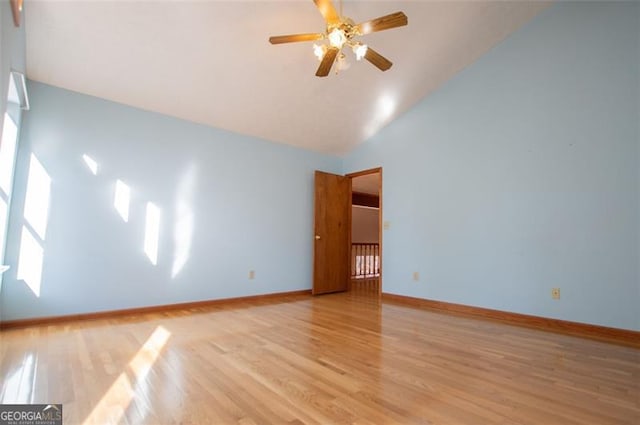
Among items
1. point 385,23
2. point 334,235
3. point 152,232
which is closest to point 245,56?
point 385,23

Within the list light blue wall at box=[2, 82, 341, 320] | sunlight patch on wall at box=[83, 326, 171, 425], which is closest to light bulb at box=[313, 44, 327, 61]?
light blue wall at box=[2, 82, 341, 320]

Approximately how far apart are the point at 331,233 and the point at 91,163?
135 inches

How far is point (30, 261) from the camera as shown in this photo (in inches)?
117

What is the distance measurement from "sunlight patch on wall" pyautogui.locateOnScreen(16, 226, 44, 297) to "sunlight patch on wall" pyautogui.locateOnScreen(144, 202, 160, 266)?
36.4 inches

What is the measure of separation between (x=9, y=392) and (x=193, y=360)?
947 mm

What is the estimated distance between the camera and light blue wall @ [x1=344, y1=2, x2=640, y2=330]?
2.94 meters

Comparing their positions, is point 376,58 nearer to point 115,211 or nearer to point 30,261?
point 115,211

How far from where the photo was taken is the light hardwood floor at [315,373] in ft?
5.15

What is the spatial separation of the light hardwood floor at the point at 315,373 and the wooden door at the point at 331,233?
6.25 ft

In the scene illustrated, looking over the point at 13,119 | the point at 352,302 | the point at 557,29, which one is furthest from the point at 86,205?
the point at 557,29

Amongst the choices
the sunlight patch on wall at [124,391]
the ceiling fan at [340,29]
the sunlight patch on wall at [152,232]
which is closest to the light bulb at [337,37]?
the ceiling fan at [340,29]

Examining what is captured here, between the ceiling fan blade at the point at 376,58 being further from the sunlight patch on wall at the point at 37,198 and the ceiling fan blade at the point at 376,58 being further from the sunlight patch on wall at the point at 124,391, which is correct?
the sunlight patch on wall at the point at 37,198

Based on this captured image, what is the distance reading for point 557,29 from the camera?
3.39 m

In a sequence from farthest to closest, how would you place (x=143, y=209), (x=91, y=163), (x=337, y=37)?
(x=143, y=209)
(x=91, y=163)
(x=337, y=37)
